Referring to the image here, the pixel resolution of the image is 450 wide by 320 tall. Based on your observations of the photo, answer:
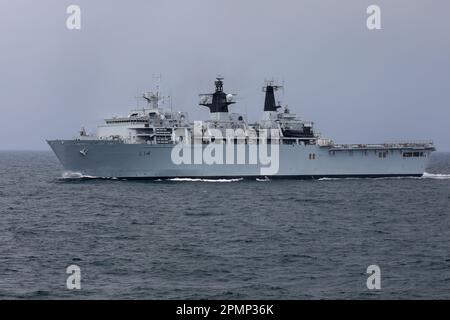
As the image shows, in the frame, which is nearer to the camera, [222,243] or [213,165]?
[222,243]

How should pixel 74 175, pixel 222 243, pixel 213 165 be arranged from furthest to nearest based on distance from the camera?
1. pixel 213 165
2. pixel 74 175
3. pixel 222 243

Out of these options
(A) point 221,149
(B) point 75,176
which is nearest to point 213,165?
(A) point 221,149

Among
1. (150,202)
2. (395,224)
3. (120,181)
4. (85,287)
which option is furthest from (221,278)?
(120,181)

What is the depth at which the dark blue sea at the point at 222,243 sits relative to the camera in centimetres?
1727

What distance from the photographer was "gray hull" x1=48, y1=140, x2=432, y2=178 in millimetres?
46344

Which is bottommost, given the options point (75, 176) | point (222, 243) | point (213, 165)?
point (222, 243)

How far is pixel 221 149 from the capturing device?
1973 inches

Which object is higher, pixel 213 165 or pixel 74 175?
pixel 213 165

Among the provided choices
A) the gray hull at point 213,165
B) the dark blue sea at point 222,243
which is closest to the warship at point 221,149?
the gray hull at point 213,165

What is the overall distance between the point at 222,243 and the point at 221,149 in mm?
26906

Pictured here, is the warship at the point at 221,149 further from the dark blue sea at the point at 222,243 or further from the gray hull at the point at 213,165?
the dark blue sea at the point at 222,243

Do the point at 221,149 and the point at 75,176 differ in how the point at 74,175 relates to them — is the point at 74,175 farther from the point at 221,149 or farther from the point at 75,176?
the point at 221,149

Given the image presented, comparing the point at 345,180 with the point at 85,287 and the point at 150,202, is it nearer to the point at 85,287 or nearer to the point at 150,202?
the point at 150,202
